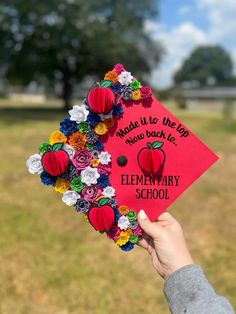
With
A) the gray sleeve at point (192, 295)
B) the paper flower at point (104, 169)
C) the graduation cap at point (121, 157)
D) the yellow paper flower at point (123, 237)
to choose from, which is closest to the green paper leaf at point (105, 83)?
the graduation cap at point (121, 157)

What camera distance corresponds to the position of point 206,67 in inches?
4131

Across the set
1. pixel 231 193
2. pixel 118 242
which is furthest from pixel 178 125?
pixel 231 193

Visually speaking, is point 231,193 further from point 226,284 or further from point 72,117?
point 72,117

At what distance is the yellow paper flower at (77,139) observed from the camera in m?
1.64

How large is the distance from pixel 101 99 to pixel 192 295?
777mm

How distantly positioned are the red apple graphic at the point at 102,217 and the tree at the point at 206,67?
10342cm

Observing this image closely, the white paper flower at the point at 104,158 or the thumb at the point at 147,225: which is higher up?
the white paper flower at the point at 104,158

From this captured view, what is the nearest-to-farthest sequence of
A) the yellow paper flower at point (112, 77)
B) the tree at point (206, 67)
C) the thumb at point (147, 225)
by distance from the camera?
1. the thumb at point (147, 225)
2. the yellow paper flower at point (112, 77)
3. the tree at point (206, 67)

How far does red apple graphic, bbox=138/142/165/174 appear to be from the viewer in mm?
1646

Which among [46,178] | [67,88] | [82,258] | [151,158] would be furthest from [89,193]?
[67,88]

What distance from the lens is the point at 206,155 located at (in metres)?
1.72

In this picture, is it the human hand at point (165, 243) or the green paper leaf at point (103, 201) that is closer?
the human hand at point (165, 243)

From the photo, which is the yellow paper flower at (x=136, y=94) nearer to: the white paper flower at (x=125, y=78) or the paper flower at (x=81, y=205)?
the white paper flower at (x=125, y=78)

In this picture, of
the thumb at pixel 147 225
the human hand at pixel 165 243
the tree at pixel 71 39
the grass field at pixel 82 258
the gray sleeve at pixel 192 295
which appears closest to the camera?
the gray sleeve at pixel 192 295
